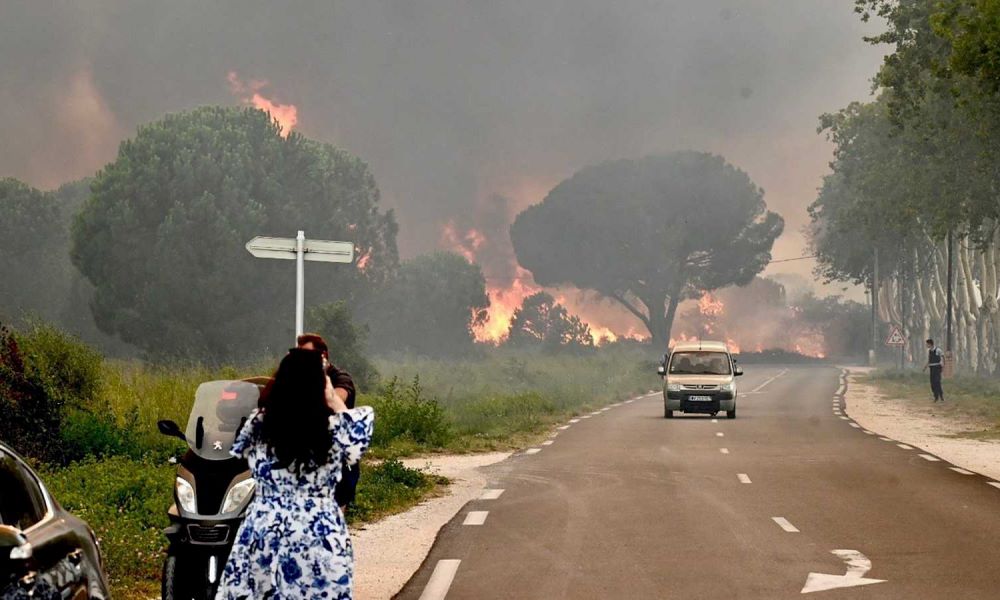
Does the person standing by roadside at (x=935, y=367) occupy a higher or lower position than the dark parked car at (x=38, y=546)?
higher

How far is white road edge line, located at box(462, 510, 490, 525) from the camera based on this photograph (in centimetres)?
1405

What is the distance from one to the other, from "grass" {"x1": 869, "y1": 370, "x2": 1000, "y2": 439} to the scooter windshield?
910 inches

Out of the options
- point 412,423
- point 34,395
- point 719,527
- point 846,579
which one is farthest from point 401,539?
point 412,423

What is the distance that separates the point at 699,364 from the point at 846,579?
25731 mm

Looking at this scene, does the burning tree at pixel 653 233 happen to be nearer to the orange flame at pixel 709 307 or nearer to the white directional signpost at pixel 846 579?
the orange flame at pixel 709 307

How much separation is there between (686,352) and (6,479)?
104 feet

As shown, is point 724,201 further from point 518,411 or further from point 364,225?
point 518,411

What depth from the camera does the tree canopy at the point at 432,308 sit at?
9562 centimetres

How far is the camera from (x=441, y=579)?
1048 cm

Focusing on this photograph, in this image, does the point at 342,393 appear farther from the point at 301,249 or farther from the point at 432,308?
the point at 432,308

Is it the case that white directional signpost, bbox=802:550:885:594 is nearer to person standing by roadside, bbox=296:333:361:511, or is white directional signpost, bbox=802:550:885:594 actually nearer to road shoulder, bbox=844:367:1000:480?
person standing by roadside, bbox=296:333:361:511

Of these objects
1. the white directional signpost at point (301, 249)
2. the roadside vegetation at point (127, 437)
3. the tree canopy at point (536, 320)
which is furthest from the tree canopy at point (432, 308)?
the white directional signpost at point (301, 249)

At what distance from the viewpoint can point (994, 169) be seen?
40656 millimetres

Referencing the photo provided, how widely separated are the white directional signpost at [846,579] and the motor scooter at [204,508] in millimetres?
4003
